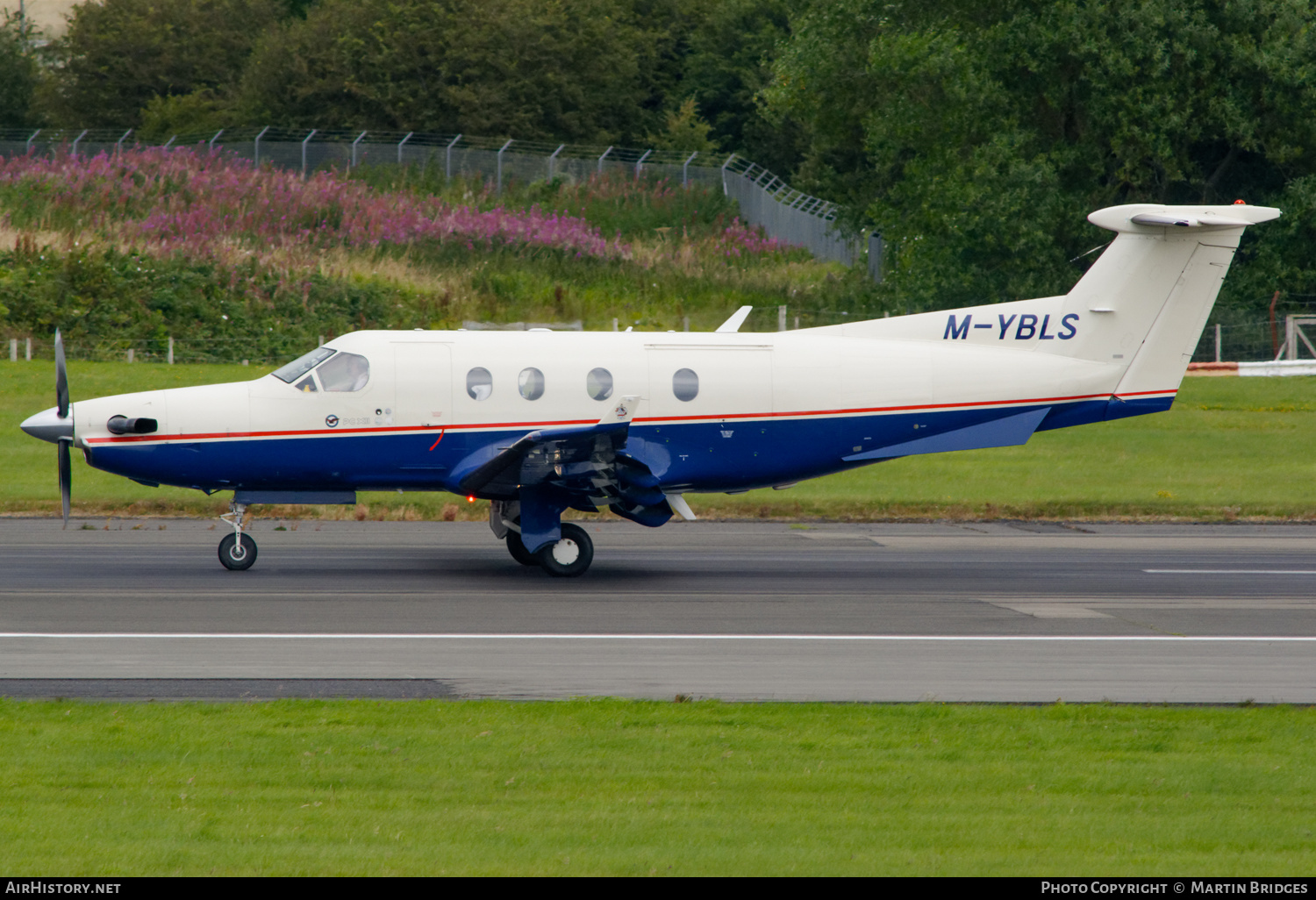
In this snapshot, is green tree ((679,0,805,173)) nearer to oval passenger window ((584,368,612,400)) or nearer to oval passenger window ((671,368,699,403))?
oval passenger window ((671,368,699,403))

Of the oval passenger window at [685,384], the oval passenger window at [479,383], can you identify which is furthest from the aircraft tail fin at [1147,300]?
the oval passenger window at [479,383]

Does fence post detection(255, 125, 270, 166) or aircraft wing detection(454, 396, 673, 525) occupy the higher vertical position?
fence post detection(255, 125, 270, 166)

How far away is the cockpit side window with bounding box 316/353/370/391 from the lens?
15.7 m

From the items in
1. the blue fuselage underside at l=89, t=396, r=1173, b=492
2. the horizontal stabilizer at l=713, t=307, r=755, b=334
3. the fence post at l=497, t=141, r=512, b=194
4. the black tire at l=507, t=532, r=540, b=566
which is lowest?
the black tire at l=507, t=532, r=540, b=566

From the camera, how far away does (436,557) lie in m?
17.3

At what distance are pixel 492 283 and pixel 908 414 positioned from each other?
26.3m

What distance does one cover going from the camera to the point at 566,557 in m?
15.8


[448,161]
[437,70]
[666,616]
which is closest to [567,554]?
[666,616]

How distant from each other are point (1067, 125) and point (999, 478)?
2123 centimetres

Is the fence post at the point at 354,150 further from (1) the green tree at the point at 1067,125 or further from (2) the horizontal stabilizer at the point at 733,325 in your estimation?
(2) the horizontal stabilizer at the point at 733,325

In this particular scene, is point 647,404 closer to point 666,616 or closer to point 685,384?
point 685,384

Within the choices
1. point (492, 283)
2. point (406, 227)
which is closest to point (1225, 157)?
point (492, 283)

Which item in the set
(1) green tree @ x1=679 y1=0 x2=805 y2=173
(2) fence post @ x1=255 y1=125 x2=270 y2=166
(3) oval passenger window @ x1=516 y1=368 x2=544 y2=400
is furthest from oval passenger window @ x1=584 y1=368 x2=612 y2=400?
(1) green tree @ x1=679 y1=0 x2=805 y2=173

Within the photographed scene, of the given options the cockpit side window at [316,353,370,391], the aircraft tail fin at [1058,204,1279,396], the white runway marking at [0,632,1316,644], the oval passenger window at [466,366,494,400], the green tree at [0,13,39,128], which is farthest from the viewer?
the green tree at [0,13,39,128]
